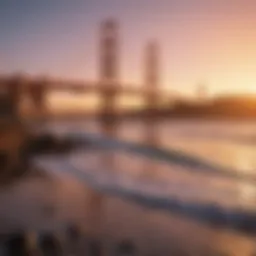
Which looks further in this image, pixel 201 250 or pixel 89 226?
pixel 89 226

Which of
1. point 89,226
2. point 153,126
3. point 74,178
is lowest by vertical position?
point 153,126

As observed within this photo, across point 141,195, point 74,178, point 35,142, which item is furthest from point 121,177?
point 35,142

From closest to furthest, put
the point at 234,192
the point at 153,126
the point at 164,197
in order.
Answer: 1. the point at 164,197
2. the point at 234,192
3. the point at 153,126

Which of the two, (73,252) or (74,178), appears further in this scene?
(74,178)

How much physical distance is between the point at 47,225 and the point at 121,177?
1760 millimetres

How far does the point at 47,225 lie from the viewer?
209cm

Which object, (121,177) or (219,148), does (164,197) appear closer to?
(121,177)

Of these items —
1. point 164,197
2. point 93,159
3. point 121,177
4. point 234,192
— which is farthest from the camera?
point 93,159

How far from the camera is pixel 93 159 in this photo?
5.46 meters

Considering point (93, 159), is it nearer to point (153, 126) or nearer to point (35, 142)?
point (35, 142)

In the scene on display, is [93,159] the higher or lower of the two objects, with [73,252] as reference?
lower

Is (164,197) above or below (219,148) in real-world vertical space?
above

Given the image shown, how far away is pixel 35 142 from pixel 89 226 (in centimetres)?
424

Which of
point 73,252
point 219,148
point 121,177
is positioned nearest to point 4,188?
point 121,177
